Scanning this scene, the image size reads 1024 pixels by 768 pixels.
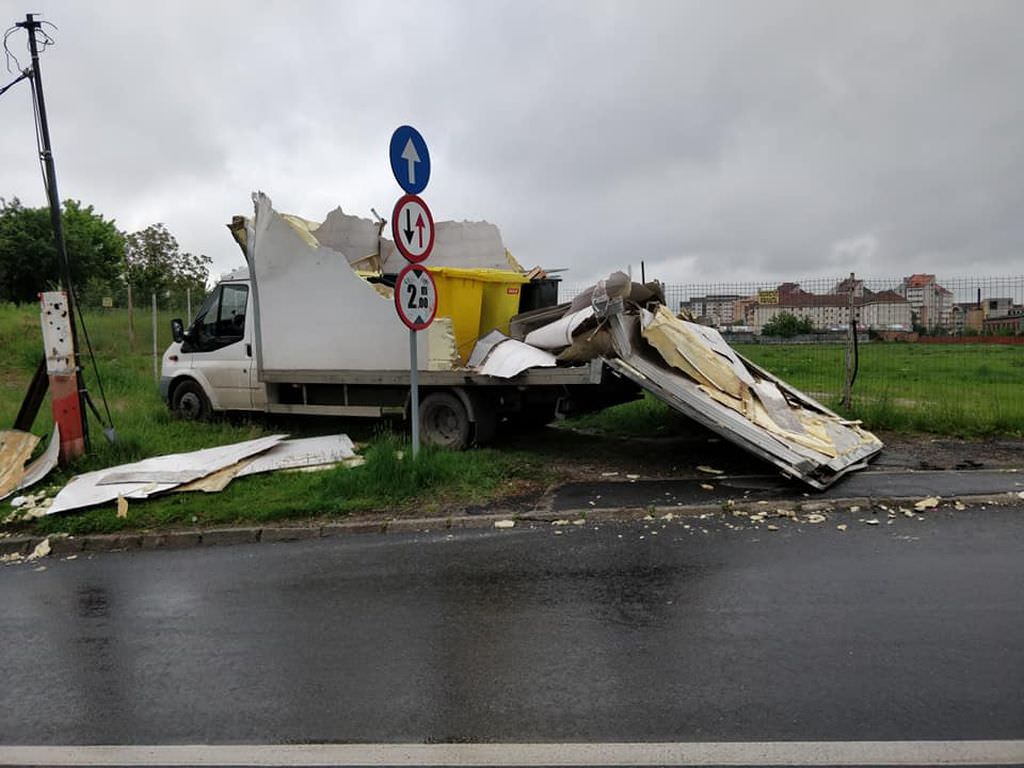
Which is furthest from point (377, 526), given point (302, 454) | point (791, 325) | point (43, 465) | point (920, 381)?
point (920, 381)

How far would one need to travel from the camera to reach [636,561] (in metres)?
5.14

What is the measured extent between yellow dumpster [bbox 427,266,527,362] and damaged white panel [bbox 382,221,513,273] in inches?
20.0

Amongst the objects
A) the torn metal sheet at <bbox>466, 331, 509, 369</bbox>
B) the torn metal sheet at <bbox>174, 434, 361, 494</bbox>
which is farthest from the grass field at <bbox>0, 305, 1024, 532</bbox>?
the torn metal sheet at <bbox>466, 331, 509, 369</bbox>

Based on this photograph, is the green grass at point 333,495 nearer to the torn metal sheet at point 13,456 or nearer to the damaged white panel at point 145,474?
the damaged white panel at point 145,474

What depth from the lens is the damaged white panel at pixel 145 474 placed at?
277 inches

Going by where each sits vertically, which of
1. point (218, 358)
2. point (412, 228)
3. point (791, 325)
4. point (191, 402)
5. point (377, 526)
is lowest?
point (377, 526)

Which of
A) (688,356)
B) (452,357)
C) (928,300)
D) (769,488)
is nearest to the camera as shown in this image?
(769,488)

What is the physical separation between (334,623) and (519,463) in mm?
4295

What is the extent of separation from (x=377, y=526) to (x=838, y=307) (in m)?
8.27

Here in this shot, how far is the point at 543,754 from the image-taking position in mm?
2844

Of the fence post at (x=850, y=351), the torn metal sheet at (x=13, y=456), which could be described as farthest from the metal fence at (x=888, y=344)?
the torn metal sheet at (x=13, y=456)

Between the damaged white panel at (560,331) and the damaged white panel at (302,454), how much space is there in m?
2.57

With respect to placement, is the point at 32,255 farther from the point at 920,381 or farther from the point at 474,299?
the point at 920,381

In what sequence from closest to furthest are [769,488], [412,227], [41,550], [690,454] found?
[41,550] → [769,488] → [412,227] → [690,454]
